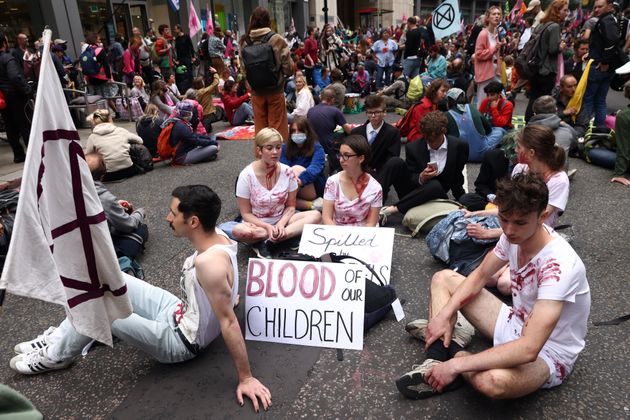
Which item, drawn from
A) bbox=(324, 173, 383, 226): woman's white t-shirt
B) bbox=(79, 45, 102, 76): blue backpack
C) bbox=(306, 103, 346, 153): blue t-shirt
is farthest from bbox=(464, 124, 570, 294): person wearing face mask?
bbox=(79, 45, 102, 76): blue backpack

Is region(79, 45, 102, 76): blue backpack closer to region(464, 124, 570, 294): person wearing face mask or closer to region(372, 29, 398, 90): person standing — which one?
region(372, 29, 398, 90): person standing

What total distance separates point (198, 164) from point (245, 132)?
7.08 feet

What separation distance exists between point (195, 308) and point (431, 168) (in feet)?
9.15

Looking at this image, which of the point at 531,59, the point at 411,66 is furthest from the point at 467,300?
→ the point at 411,66

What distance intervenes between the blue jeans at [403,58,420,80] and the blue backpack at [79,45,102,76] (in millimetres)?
7552

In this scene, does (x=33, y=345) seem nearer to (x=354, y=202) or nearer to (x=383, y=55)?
(x=354, y=202)

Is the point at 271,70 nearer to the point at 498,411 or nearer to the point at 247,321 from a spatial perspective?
the point at 247,321

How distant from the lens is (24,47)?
27.2 ft

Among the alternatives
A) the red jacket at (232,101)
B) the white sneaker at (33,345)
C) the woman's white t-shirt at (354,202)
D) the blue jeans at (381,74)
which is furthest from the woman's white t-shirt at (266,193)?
the blue jeans at (381,74)

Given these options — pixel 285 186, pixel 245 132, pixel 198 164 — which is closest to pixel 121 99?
pixel 245 132

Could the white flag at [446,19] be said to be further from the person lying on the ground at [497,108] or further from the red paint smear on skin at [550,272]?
the red paint smear on skin at [550,272]

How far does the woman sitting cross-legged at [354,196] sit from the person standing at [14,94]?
17.1 feet

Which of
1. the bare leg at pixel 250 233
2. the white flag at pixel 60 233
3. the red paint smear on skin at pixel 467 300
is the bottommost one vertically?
the bare leg at pixel 250 233

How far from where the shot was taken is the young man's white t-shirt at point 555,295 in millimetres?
1992
